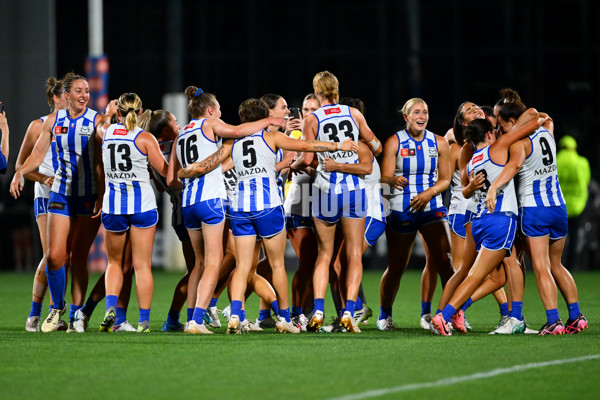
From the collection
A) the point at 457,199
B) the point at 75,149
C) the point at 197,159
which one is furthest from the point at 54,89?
the point at 457,199

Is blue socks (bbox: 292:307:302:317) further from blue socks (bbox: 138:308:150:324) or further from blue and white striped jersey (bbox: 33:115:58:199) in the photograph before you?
blue and white striped jersey (bbox: 33:115:58:199)

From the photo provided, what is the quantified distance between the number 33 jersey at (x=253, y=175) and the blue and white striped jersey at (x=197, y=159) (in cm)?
19

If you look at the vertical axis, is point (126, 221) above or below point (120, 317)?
above

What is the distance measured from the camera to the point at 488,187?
862cm

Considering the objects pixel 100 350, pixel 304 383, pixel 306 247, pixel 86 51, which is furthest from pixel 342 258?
pixel 86 51

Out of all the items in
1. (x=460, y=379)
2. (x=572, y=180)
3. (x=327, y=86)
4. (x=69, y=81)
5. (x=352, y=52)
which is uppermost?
(x=352, y=52)

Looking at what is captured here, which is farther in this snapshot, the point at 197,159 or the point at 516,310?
the point at 516,310

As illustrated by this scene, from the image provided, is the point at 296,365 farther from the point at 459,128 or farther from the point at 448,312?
the point at 459,128

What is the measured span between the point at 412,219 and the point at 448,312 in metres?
1.25

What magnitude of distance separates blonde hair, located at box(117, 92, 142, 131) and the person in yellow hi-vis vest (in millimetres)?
9979

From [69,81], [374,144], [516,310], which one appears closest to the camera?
[516,310]

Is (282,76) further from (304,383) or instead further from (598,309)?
Result: (304,383)

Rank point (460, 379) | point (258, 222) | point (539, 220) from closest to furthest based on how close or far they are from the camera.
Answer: point (460, 379) < point (539, 220) < point (258, 222)

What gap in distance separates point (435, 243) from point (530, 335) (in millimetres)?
1318
